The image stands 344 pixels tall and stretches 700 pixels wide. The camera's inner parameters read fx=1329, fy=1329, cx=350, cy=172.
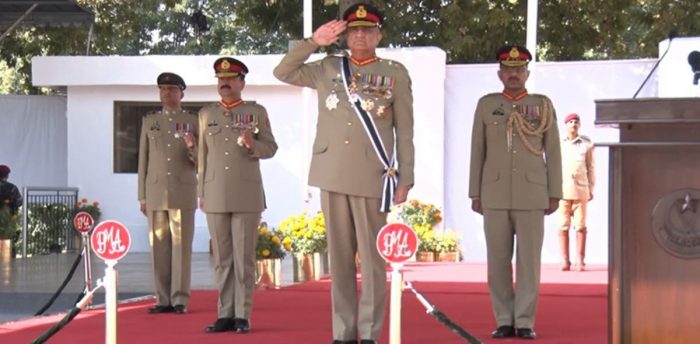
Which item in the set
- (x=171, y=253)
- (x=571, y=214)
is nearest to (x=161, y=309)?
(x=171, y=253)

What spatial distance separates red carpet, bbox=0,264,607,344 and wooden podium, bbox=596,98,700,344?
280cm

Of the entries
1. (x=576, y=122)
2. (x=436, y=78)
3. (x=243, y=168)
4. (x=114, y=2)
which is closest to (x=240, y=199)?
(x=243, y=168)

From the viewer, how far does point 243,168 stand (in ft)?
28.0

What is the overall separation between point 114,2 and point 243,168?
17.2 meters

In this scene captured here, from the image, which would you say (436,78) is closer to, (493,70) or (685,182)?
(493,70)

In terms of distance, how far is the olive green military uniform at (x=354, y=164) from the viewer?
22.4ft

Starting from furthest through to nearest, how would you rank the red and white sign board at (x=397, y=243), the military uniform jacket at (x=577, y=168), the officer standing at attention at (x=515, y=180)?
the military uniform jacket at (x=577, y=168) < the officer standing at attention at (x=515, y=180) < the red and white sign board at (x=397, y=243)

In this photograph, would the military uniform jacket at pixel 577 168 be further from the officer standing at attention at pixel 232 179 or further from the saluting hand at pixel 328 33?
the saluting hand at pixel 328 33

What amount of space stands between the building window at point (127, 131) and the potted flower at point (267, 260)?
25.3ft

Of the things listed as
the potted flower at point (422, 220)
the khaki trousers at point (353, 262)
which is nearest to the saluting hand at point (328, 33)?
the khaki trousers at point (353, 262)

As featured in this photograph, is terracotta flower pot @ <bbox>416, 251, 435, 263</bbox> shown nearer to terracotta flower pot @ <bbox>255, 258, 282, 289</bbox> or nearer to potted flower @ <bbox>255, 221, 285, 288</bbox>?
potted flower @ <bbox>255, 221, 285, 288</bbox>

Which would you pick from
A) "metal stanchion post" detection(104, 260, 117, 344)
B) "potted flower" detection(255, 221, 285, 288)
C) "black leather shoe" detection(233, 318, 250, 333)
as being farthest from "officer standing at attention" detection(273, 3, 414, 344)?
"potted flower" detection(255, 221, 285, 288)

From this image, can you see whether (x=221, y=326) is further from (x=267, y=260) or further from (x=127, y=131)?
(x=127, y=131)

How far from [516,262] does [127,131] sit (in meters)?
12.6
